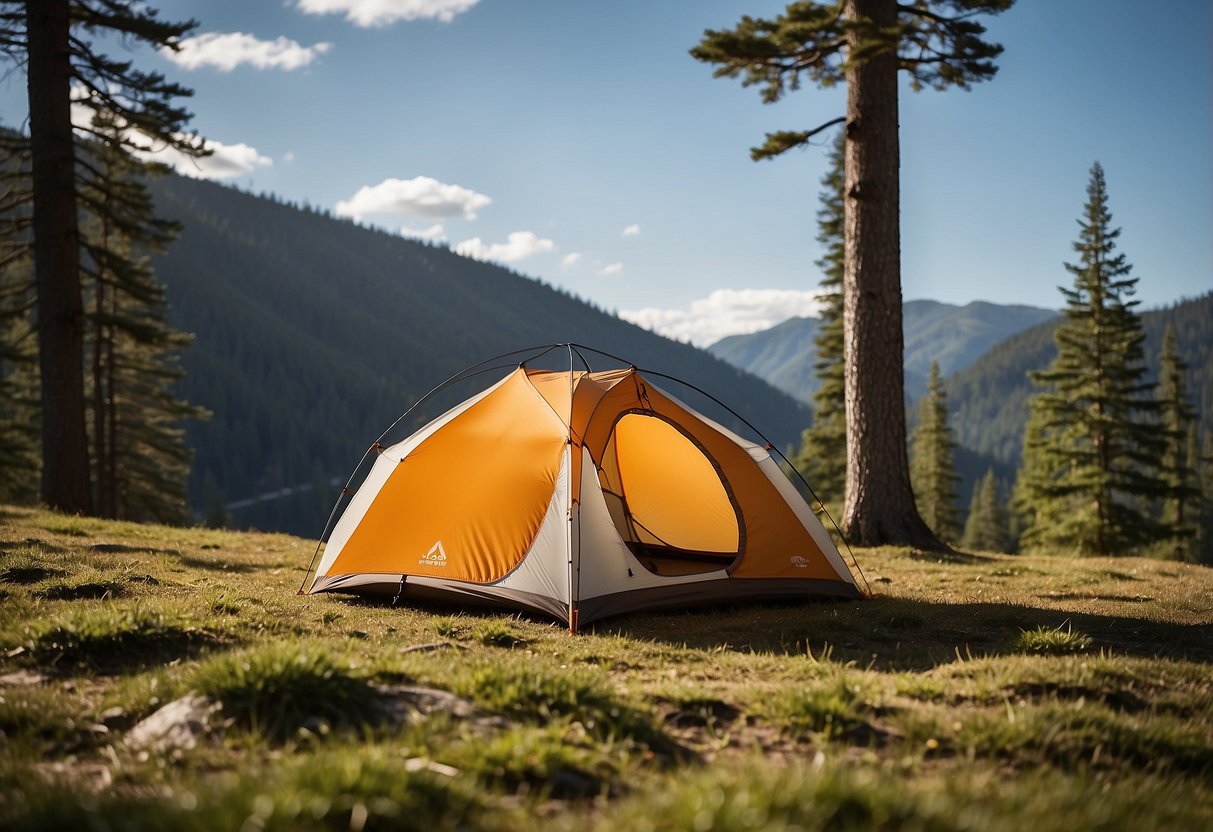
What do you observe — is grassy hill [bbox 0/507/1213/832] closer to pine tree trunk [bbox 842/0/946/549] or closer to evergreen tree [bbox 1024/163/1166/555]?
pine tree trunk [bbox 842/0/946/549]

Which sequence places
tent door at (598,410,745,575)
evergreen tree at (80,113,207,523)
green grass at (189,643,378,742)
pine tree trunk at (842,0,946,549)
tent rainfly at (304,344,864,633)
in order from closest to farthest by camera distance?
green grass at (189,643,378,742), tent rainfly at (304,344,864,633), tent door at (598,410,745,575), pine tree trunk at (842,0,946,549), evergreen tree at (80,113,207,523)

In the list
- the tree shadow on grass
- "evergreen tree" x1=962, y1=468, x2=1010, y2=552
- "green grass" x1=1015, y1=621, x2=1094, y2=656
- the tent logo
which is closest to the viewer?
"green grass" x1=1015, y1=621, x2=1094, y2=656

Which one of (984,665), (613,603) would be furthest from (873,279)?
(984,665)

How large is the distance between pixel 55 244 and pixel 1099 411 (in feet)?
90.6

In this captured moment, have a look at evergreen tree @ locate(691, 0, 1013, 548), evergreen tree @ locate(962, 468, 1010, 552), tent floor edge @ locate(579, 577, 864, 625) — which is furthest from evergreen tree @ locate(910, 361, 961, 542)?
tent floor edge @ locate(579, 577, 864, 625)

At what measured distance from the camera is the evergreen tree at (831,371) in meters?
28.9

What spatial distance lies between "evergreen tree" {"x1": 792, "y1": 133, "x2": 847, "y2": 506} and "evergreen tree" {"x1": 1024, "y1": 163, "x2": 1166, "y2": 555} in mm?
6357

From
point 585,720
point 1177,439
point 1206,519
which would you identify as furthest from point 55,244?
point 1206,519

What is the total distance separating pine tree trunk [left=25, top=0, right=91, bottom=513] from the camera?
13.1 metres

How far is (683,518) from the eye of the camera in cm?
976

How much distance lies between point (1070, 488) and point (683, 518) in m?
21.0

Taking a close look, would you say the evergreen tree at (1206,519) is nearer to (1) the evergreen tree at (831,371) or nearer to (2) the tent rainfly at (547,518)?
(1) the evergreen tree at (831,371)

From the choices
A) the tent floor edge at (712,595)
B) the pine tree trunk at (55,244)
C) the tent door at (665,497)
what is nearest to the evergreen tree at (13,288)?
the pine tree trunk at (55,244)

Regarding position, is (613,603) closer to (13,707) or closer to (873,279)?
(13,707)
